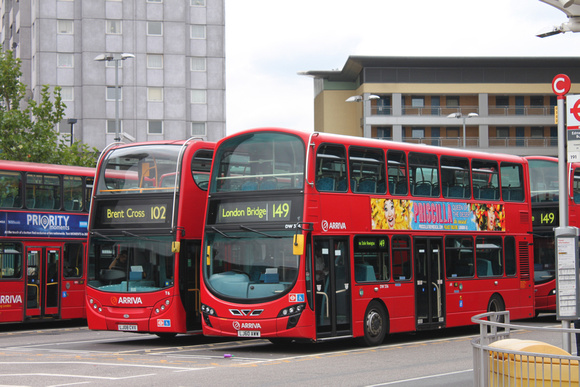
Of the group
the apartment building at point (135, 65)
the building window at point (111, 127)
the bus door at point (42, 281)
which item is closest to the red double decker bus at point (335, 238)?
the bus door at point (42, 281)

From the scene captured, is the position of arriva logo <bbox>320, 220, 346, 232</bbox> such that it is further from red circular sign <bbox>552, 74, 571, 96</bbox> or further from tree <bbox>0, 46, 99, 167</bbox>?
tree <bbox>0, 46, 99, 167</bbox>

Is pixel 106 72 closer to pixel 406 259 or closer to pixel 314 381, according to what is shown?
pixel 406 259

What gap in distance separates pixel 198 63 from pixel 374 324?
164ft

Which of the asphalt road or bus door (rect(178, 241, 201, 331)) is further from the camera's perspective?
bus door (rect(178, 241, 201, 331))

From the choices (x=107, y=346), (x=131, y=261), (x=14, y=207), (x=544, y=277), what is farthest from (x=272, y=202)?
(x=544, y=277)

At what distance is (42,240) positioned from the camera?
2352 centimetres

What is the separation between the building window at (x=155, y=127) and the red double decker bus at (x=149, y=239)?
1803 inches

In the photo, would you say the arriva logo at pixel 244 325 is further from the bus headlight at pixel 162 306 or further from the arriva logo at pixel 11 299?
the arriva logo at pixel 11 299

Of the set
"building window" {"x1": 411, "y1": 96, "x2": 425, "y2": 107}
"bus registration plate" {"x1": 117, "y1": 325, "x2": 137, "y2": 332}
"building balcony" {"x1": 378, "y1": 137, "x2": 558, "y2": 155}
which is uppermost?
"building window" {"x1": 411, "y1": 96, "x2": 425, "y2": 107}

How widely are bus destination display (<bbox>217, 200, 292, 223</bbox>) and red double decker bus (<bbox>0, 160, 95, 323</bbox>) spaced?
736 centimetres

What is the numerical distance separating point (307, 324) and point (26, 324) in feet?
41.9

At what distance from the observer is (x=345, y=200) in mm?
17797

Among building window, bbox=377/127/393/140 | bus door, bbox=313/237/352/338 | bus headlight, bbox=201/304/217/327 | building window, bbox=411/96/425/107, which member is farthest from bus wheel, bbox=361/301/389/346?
building window, bbox=411/96/425/107

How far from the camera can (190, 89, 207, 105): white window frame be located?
6606 cm
